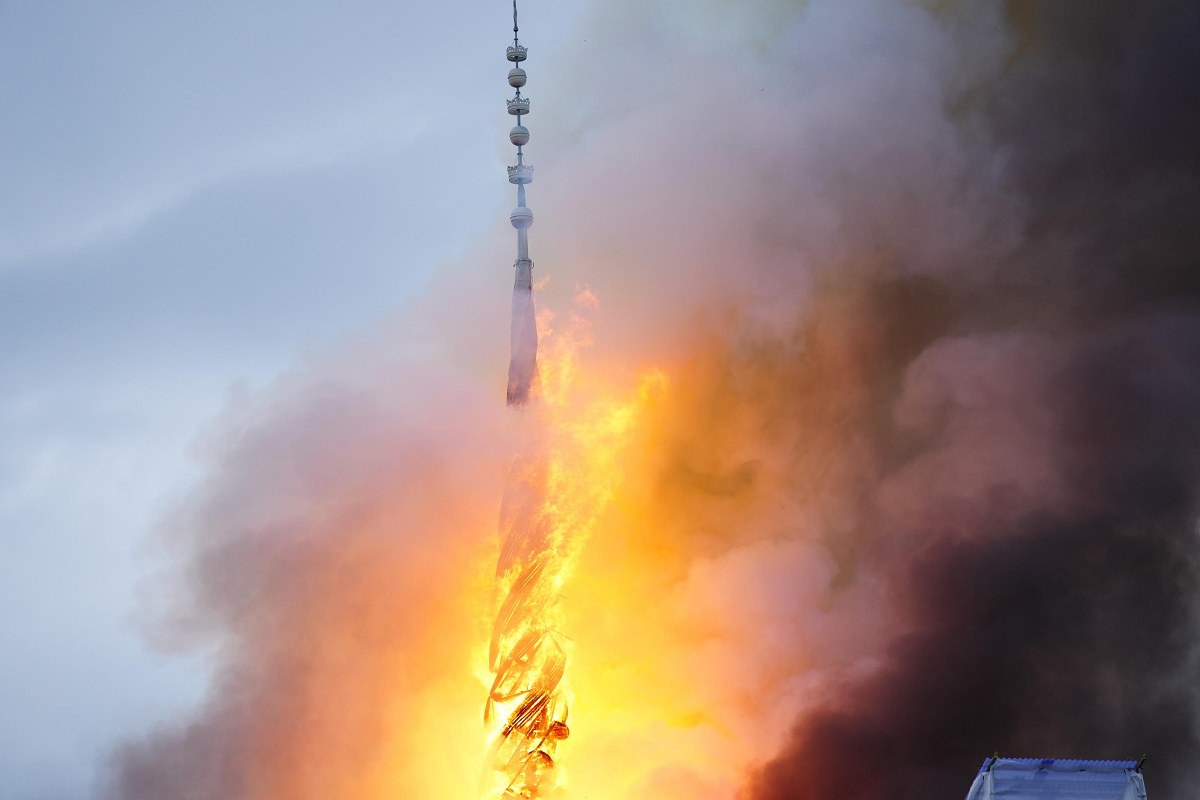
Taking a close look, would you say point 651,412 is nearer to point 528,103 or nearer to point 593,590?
point 593,590

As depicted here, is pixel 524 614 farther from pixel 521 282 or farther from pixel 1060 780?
pixel 1060 780

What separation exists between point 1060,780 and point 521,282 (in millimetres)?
25013

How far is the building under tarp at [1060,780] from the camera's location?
43.4m

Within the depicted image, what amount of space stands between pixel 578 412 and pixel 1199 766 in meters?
28.3

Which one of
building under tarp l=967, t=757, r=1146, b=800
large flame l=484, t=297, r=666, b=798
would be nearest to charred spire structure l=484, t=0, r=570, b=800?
large flame l=484, t=297, r=666, b=798

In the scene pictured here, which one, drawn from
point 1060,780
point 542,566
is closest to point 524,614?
point 542,566

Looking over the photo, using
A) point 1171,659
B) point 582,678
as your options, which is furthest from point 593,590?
point 1171,659

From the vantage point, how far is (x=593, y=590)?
2404 inches

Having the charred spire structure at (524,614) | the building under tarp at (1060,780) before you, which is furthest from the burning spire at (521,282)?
the building under tarp at (1060,780)

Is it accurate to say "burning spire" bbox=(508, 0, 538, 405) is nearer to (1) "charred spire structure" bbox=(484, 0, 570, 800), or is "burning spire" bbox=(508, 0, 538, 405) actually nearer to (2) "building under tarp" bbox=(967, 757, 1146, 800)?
(1) "charred spire structure" bbox=(484, 0, 570, 800)

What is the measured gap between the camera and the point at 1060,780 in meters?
43.7

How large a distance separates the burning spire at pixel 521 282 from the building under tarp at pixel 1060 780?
2105cm

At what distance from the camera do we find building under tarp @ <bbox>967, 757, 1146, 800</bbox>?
4341 cm

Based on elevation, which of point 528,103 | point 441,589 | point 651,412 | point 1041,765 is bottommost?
point 1041,765
